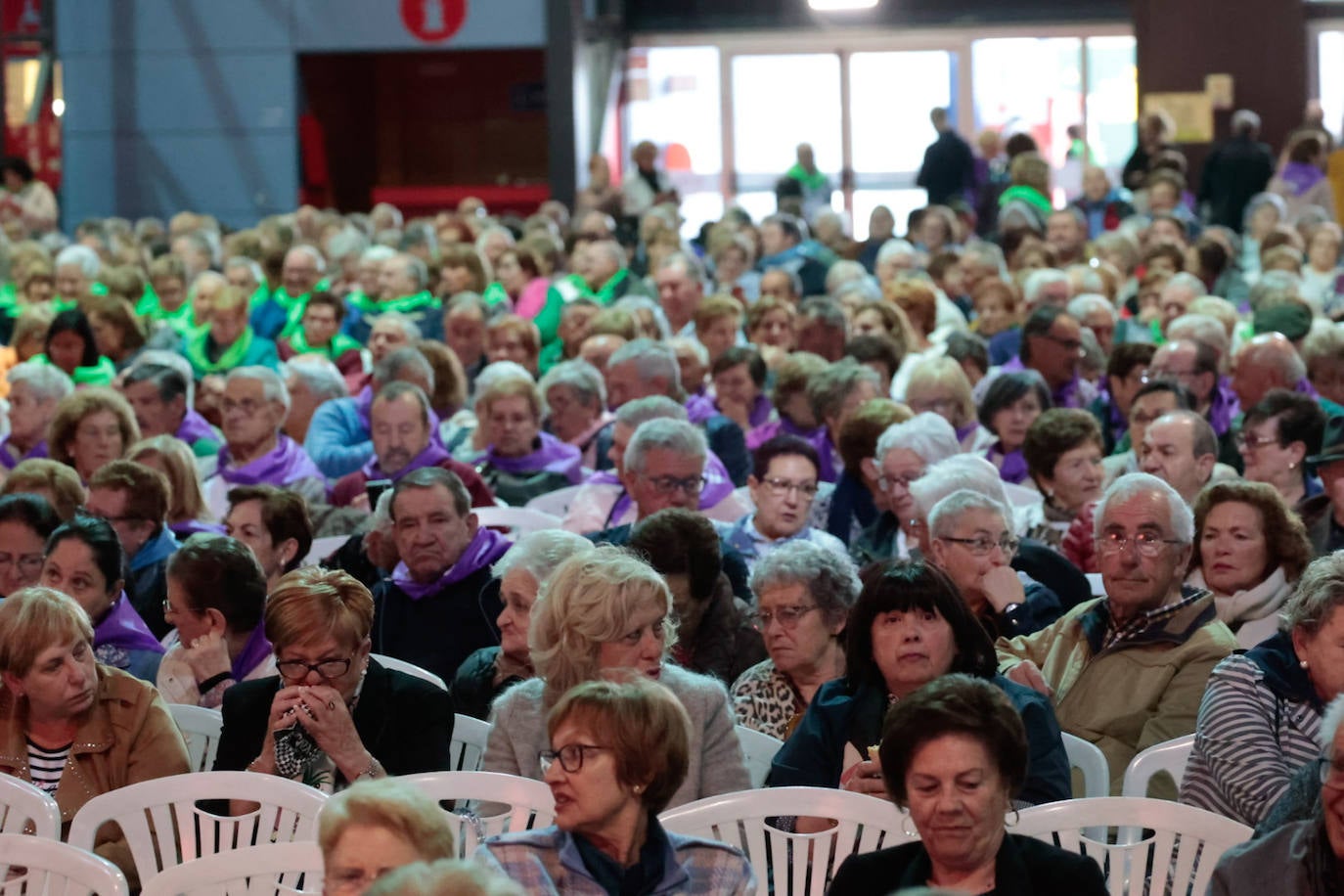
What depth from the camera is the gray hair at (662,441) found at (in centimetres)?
586

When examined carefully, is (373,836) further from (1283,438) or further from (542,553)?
(1283,438)

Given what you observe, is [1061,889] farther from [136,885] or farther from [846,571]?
[136,885]

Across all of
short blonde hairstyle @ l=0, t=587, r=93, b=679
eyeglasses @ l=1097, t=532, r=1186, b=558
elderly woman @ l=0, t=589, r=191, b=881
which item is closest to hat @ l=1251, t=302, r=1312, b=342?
eyeglasses @ l=1097, t=532, r=1186, b=558

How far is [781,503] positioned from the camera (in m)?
5.83

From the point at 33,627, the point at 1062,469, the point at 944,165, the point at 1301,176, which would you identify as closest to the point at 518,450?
the point at 1062,469

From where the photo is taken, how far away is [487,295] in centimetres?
1170

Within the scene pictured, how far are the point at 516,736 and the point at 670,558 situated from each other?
0.92m

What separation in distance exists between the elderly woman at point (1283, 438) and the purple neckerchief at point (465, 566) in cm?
228

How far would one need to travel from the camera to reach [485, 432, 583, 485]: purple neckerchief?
7.30 metres

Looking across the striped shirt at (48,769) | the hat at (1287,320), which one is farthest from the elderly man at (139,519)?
the hat at (1287,320)

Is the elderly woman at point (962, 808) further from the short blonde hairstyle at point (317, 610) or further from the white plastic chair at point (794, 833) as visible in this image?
the short blonde hairstyle at point (317, 610)

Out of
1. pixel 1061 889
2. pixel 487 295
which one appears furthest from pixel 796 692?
pixel 487 295

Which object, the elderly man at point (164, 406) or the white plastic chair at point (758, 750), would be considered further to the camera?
the elderly man at point (164, 406)

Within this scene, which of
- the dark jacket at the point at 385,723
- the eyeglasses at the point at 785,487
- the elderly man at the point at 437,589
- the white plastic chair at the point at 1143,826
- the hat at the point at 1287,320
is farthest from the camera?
the hat at the point at 1287,320
